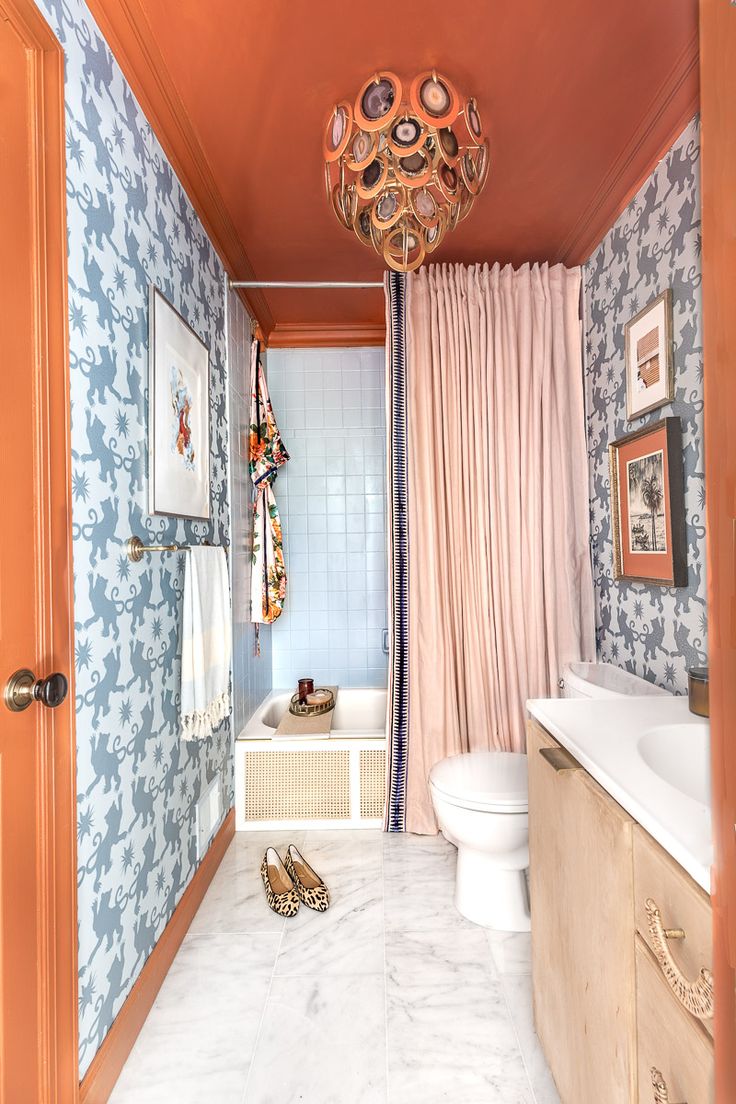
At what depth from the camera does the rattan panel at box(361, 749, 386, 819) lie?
231 cm

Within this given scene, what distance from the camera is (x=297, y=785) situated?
91.8 inches

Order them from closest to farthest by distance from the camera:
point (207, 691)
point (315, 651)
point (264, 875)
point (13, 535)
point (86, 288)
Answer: point (13, 535)
point (86, 288)
point (207, 691)
point (264, 875)
point (315, 651)

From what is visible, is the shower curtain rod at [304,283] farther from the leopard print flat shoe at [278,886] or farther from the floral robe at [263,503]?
the leopard print flat shoe at [278,886]

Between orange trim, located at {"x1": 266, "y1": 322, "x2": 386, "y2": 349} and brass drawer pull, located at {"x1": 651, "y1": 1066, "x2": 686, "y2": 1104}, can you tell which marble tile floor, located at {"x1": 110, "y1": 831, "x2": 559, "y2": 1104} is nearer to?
brass drawer pull, located at {"x1": 651, "y1": 1066, "x2": 686, "y2": 1104}

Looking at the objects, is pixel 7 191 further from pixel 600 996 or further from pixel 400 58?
pixel 600 996

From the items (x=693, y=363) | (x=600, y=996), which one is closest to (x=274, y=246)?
(x=693, y=363)

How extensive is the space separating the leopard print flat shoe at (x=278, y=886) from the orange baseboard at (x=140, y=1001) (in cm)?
21

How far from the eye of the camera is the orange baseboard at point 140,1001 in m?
1.16

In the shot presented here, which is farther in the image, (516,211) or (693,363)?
(516,211)

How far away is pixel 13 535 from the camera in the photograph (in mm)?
Result: 960

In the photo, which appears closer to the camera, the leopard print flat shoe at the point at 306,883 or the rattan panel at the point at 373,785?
the leopard print flat shoe at the point at 306,883

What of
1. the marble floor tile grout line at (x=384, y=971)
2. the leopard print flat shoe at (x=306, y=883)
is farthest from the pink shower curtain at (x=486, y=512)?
the leopard print flat shoe at (x=306, y=883)

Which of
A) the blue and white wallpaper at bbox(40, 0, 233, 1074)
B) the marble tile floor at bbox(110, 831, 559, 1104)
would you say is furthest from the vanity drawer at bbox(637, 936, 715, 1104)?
the blue and white wallpaper at bbox(40, 0, 233, 1074)

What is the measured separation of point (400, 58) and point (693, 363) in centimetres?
110
